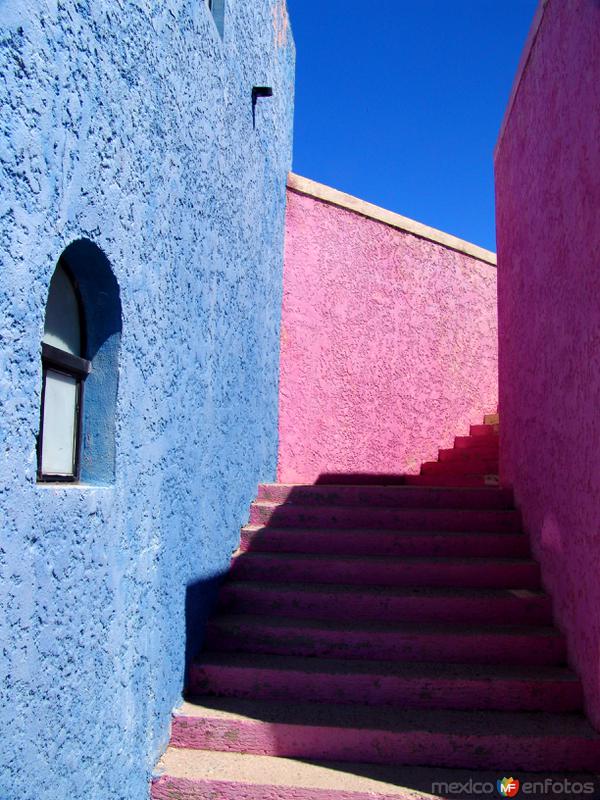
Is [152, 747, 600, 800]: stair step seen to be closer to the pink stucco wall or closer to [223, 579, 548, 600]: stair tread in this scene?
the pink stucco wall

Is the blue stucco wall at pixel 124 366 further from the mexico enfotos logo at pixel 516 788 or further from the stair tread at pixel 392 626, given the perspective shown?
the mexico enfotos logo at pixel 516 788

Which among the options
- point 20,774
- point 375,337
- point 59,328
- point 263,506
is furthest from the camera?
point 375,337

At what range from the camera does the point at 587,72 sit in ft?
10.3

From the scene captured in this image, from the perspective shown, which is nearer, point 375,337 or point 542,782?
point 542,782

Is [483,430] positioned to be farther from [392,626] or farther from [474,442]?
[392,626]

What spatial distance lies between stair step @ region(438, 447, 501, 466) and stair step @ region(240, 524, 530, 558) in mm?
1791

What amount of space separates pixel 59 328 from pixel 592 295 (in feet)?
7.25

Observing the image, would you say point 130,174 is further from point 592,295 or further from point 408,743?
point 408,743

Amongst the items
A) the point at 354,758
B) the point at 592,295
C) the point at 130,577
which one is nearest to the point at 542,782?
the point at 354,758

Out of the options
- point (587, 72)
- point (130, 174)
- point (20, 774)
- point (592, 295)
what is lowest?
point (20, 774)

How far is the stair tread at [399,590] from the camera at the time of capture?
12.4 ft

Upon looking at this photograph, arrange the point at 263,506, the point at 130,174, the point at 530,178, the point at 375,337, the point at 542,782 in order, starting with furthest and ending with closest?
the point at 375,337 → the point at 263,506 → the point at 530,178 → the point at 542,782 → the point at 130,174

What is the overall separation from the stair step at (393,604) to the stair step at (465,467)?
2203 millimetres

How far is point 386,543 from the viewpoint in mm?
4227
